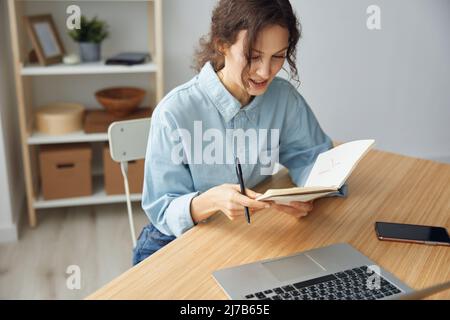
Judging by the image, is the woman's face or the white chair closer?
the woman's face

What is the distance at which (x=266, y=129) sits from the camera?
60.7 inches

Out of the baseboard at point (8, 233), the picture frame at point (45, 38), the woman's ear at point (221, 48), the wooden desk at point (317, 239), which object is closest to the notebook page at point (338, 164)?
the wooden desk at point (317, 239)

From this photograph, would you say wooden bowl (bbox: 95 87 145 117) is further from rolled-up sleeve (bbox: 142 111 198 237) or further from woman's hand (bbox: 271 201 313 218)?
woman's hand (bbox: 271 201 313 218)

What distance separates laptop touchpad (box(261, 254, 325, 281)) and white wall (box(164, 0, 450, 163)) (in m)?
2.11

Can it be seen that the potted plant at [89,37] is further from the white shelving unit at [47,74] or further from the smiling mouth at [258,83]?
the smiling mouth at [258,83]

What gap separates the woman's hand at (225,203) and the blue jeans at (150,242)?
182mm

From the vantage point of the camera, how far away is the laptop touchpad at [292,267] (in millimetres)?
1076

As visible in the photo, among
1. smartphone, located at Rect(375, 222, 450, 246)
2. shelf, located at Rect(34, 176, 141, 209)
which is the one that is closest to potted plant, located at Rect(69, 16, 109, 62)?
shelf, located at Rect(34, 176, 141, 209)

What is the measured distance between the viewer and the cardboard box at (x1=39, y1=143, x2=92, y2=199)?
2.72m

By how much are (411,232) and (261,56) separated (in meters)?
0.58

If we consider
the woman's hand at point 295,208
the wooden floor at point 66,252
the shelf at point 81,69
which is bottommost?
the wooden floor at point 66,252

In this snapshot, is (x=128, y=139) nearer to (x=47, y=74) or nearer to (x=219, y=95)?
(x=219, y=95)

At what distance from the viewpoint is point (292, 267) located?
111 cm
